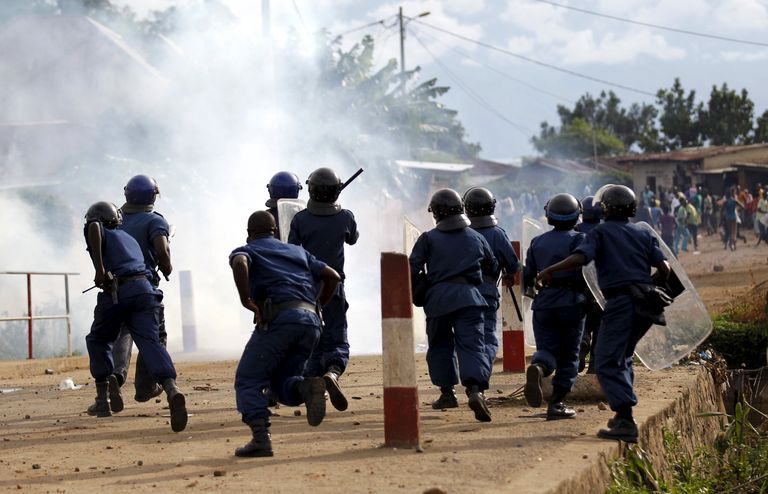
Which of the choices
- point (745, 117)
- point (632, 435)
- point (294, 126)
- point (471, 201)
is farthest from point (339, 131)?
point (745, 117)

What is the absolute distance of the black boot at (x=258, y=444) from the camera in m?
6.36

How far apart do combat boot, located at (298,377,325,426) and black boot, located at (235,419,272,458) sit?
31 cm

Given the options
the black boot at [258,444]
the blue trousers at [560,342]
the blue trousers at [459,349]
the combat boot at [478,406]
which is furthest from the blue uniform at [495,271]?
the black boot at [258,444]

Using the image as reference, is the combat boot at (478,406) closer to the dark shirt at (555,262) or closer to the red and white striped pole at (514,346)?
the dark shirt at (555,262)

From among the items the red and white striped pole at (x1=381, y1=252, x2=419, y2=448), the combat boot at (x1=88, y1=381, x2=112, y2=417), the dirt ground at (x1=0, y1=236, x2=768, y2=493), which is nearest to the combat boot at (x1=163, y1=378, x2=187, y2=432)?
the dirt ground at (x1=0, y1=236, x2=768, y2=493)

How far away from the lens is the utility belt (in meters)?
6.50

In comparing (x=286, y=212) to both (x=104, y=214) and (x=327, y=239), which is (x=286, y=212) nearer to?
(x=327, y=239)

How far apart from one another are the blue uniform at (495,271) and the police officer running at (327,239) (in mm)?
946

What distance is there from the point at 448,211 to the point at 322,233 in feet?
3.50

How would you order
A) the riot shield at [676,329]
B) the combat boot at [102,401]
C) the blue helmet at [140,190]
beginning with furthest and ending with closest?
the blue helmet at [140,190], the combat boot at [102,401], the riot shield at [676,329]

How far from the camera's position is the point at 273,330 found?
6500mm

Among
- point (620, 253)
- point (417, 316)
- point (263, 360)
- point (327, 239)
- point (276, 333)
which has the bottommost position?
point (417, 316)

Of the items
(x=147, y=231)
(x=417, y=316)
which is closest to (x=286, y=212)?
(x=147, y=231)

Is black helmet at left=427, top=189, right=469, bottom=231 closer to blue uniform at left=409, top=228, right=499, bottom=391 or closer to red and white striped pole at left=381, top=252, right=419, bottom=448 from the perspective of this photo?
blue uniform at left=409, top=228, right=499, bottom=391
